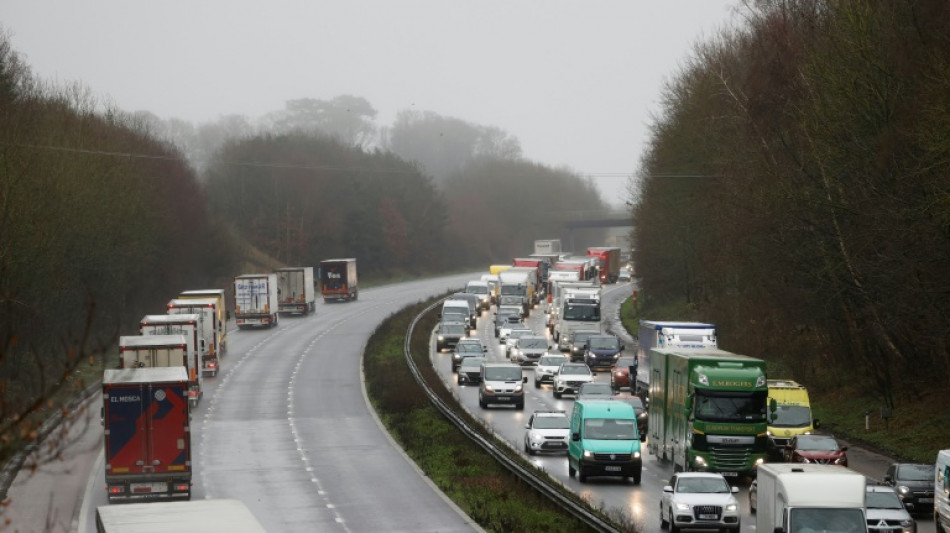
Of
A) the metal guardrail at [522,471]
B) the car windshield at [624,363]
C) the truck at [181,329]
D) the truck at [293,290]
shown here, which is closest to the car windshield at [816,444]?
the metal guardrail at [522,471]

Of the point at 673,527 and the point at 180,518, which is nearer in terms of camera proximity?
the point at 180,518

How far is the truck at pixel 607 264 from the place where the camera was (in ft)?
484

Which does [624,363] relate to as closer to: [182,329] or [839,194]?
[839,194]

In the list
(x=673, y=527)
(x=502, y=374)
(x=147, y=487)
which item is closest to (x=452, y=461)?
(x=147, y=487)

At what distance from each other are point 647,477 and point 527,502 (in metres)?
7.52

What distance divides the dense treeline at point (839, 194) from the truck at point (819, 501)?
12526 millimetres

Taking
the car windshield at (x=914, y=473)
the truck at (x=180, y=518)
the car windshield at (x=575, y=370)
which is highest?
the truck at (x=180, y=518)

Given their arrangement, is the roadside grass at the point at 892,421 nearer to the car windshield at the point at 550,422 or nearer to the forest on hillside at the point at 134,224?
the car windshield at the point at 550,422

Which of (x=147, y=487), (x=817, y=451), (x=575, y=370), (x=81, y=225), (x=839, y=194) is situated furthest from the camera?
(x=81, y=225)

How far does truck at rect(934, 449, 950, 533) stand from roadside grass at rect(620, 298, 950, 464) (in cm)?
1039

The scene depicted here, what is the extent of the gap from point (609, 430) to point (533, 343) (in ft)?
115

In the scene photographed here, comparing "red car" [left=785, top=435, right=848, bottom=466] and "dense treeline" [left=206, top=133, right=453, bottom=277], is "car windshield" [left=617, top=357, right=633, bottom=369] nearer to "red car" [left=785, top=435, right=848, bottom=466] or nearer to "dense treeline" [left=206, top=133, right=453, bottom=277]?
"red car" [left=785, top=435, right=848, bottom=466]

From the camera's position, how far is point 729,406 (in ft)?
118

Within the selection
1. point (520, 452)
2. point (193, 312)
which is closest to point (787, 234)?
point (520, 452)
